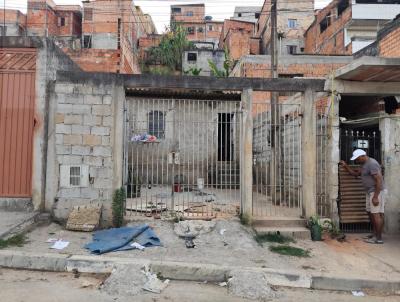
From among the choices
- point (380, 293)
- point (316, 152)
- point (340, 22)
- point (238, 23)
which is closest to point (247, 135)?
point (316, 152)

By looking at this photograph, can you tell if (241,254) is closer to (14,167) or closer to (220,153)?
(14,167)

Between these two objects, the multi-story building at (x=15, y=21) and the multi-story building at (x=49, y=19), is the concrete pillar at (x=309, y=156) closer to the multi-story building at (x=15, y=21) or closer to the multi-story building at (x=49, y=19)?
the multi-story building at (x=49, y=19)

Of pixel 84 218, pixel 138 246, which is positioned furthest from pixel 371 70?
pixel 84 218

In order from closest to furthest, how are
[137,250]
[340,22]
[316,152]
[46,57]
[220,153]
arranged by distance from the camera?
[137,250]
[46,57]
[316,152]
[220,153]
[340,22]

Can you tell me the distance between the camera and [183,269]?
5.38 metres

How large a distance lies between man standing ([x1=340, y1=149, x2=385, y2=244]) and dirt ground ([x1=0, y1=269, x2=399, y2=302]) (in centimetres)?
263

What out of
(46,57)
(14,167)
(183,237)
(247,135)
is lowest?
(183,237)

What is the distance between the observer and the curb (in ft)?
17.3

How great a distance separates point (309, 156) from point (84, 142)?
4956 mm

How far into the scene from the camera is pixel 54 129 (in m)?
7.80

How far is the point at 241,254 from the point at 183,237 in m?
1.29

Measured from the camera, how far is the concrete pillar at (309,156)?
813 cm

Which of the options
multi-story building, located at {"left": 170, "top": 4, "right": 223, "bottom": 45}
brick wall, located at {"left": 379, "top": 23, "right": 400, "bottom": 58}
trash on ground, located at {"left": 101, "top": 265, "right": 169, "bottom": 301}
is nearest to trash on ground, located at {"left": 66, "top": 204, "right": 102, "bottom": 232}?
trash on ground, located at {"left": 101, "top": 265, "right": 169, "bottom": 301}

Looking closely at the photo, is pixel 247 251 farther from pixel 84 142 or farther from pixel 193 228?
pixel 84 142
